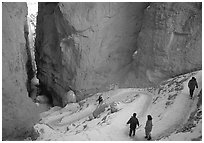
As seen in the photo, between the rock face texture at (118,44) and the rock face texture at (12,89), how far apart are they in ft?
30.1

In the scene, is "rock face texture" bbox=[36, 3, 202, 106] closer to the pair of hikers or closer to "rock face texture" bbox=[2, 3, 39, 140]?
"rock face texture" bbox=[2, 3, 39, 140]

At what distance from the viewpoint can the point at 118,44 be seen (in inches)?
998

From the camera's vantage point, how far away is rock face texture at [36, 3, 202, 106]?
2192cm

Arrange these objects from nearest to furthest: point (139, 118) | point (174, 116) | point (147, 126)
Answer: point (147, 126), point (174, 116), point (139, 118)

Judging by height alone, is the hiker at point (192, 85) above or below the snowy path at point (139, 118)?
above

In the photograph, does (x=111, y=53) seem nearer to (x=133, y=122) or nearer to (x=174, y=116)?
(x=174, y=116)

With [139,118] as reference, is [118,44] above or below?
above

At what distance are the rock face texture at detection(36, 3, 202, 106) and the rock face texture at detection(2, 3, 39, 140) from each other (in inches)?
362

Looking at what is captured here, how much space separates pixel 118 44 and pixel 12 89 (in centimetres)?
1259

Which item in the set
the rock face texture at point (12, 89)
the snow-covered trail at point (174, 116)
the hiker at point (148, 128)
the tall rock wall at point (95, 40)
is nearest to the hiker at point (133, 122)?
the hiker at point (148, 128)

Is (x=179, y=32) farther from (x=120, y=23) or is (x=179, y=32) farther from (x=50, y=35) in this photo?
(x=50, y=35)

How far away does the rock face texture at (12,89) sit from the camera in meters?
14.0

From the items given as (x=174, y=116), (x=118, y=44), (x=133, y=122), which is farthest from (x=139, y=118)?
(x=118, y=44)

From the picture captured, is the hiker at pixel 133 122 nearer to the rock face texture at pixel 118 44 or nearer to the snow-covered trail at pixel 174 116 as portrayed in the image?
the snow-covered trail at pixel 174 116
